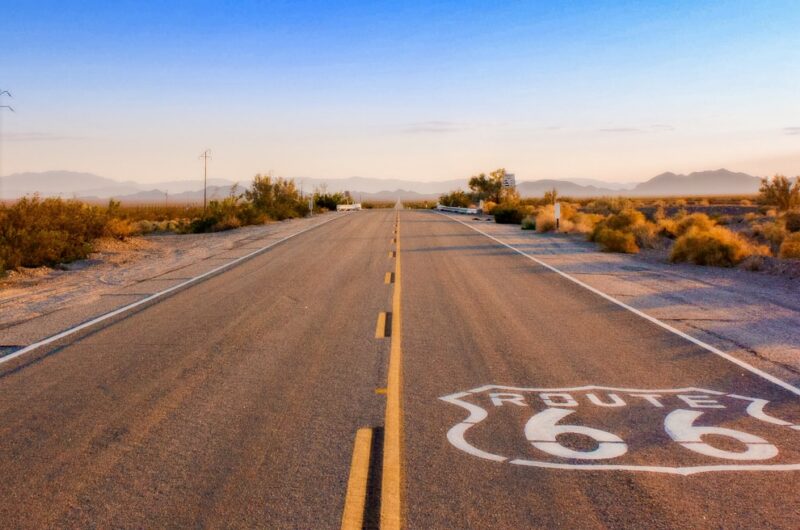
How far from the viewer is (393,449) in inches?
220

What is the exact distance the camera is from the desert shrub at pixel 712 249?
1922 centimetres

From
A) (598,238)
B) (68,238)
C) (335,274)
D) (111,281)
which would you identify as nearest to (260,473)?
(335,274)

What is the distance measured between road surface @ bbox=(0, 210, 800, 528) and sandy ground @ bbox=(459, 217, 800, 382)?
686 millimetres

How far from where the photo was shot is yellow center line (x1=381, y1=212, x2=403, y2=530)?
451 cm

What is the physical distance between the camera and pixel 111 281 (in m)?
16.9

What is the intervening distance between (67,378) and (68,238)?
1669cm

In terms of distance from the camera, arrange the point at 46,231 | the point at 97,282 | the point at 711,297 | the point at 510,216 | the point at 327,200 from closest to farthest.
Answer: the point at 711,297 < the point at 97,282 < the point at 46,231 < the point at 510,216 < the point at 327,200

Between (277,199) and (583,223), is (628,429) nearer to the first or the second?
(583,223)

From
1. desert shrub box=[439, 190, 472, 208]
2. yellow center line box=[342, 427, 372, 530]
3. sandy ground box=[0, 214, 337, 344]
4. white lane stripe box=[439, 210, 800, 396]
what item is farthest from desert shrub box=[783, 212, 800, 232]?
desert shrub box=[439, 190, 472, 208]

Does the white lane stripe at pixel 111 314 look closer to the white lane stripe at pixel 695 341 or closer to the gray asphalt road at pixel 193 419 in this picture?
the gray asphalt road at pixel 193 419

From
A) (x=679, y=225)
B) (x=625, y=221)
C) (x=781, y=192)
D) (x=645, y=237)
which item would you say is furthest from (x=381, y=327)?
(x=781, y=192)

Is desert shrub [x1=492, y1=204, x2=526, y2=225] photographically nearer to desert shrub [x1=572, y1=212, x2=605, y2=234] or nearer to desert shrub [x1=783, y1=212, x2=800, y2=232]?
desert shrub [x1=572, y1=212, x2=605, y2=234]

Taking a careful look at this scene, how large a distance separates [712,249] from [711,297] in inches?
255

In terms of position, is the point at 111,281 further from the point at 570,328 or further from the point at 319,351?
the point at 570,328
